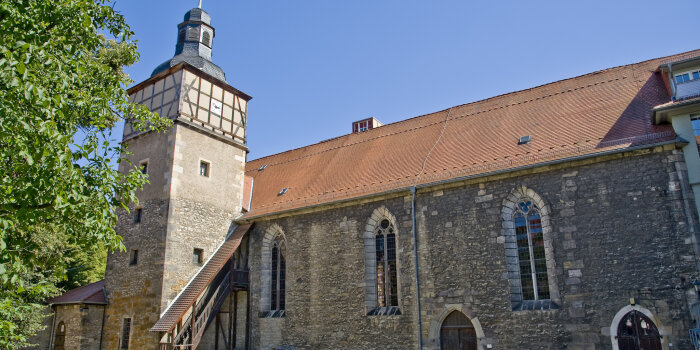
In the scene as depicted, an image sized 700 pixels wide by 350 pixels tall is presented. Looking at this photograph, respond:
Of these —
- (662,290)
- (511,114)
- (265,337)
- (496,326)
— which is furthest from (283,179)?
(662,290)

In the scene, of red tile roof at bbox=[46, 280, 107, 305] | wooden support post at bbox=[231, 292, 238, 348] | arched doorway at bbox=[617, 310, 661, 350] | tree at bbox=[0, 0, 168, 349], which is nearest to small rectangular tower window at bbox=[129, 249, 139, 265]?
red tile roof at bbox=[46, 280, 107, 305]

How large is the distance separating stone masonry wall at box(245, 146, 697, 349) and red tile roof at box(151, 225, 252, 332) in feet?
7.60

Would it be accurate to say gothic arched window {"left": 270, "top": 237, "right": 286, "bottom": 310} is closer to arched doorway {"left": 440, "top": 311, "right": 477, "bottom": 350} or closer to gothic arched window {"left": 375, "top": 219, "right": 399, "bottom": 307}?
gothic arched window {"left": 375, "top": 219, "right": 399, "bottom": 307}

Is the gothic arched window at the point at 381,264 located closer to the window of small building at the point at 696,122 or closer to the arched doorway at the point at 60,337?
the window of small building at the point at 696,122

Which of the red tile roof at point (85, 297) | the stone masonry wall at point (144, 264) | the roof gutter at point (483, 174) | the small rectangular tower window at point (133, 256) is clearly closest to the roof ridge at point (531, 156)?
the roof gutter at point (483, 174)

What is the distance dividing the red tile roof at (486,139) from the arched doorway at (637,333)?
373 centimetres

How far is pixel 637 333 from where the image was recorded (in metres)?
10.7

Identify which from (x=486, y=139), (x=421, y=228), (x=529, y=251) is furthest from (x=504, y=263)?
(x=486, y=139)

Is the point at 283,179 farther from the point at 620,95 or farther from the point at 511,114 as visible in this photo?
the point at 620,95

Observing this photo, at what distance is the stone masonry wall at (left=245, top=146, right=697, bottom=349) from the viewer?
10.9 metres

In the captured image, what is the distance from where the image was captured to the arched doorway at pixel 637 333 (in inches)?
414

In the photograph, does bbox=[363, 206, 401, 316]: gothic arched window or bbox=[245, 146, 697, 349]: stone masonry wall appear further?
bbox=[363, 206, 401, 316]: gothic arched window

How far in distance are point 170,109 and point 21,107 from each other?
37.6ft

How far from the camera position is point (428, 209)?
554 inches
